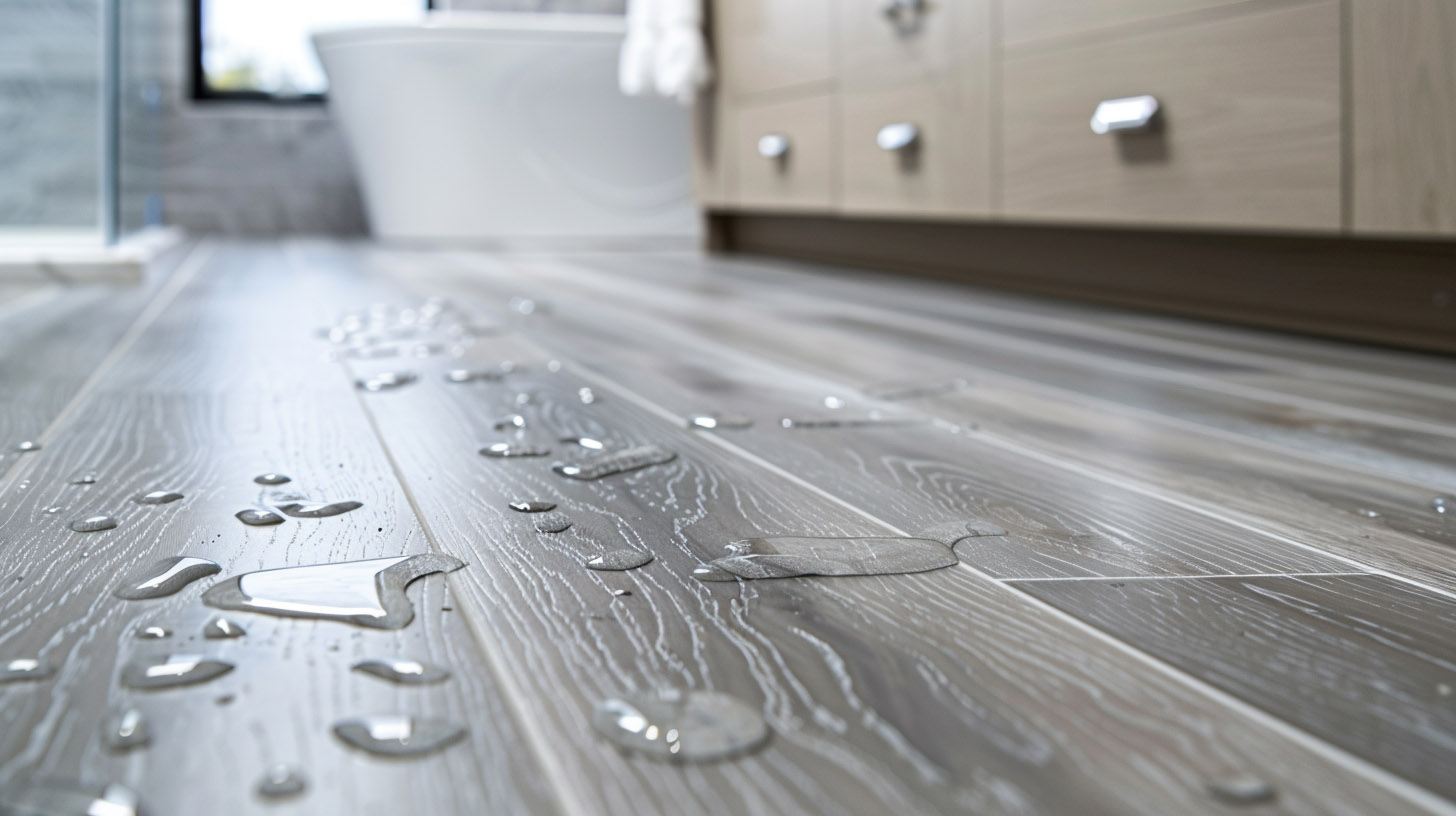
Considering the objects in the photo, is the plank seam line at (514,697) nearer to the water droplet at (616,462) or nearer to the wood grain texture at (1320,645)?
the water droplet at (616,462)

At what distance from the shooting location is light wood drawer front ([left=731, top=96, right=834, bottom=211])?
2523 mm

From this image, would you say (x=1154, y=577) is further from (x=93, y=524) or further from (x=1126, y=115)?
(x=1126, y=115)

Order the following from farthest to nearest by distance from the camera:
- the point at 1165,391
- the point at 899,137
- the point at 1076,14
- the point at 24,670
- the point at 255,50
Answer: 1. the point at 255,50
2. the point at 899,137
3. the point at 1076,14
4. the point at 1165,391
5. the point at 24,670

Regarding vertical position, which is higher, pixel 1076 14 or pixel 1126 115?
pixel 1076 14

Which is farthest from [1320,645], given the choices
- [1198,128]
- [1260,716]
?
[1198,128]

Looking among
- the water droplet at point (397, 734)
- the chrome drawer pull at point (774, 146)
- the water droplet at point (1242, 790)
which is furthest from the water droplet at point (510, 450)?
the chrome drawer pull at point (774, 146)

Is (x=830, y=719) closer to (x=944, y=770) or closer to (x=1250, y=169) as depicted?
(x=944, y=770)

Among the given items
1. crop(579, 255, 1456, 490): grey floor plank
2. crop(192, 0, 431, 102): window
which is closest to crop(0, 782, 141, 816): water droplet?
crop(579, 255, 1456, 490): grey floor plank

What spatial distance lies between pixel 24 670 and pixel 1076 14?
1548 millimetres

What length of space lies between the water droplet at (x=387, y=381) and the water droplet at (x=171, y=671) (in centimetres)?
68

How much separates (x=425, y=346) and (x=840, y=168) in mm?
1181

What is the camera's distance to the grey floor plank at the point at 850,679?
0.39m

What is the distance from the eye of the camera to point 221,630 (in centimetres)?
52

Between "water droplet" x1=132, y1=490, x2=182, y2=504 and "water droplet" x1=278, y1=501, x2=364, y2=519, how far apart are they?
0.22ft
